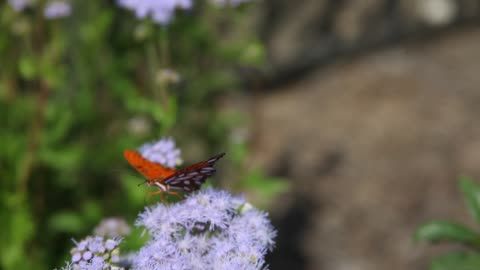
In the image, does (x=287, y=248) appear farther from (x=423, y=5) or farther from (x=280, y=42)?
(x=423, y=5)

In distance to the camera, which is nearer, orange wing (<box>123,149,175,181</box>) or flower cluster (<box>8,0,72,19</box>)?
orange wing (<box>123,149,175,181</box>)

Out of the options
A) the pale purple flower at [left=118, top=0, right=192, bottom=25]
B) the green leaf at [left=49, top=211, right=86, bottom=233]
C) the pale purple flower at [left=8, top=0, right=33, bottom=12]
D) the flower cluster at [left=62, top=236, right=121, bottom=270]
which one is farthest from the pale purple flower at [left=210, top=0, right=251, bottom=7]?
the flower cluster at [left=62, top=236, right=121, bottom=270]

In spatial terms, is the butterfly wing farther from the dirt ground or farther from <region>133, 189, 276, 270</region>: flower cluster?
the dirt ground

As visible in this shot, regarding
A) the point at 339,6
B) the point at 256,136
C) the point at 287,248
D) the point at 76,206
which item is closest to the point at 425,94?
the point at 339,6

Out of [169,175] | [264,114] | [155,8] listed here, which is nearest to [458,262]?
[169,175]

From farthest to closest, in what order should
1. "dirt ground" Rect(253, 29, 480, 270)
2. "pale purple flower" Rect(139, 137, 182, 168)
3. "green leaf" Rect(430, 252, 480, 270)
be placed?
1. "dirt ground" Rect(253, 29, 480, 270)
2. "green leaf" Rect(430, 252, 480, 270)
3. "pale purple flower" Rect(139, 137, 182, 168)

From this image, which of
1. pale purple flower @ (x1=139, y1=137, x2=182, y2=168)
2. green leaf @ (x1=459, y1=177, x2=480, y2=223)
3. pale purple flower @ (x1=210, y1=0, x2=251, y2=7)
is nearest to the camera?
pale purple flower @ (x1=139, y1=137, x2=182, y2=168)

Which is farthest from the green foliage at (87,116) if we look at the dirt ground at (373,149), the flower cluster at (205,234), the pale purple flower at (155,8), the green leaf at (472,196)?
the green leaf at (472,196)
